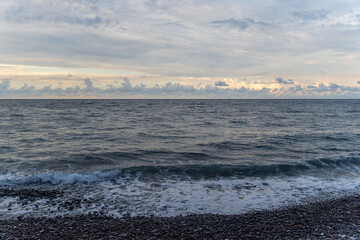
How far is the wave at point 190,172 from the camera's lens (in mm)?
12875

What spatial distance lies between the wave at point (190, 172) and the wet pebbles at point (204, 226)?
15.5ft

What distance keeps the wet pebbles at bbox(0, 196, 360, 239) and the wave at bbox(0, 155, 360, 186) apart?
472cm

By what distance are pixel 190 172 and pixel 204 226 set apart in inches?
261

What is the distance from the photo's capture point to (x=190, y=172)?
14.4 meters

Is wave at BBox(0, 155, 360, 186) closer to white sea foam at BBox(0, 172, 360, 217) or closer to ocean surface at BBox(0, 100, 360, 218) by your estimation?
ocean surface at BBox(0, 100, 360, 218)

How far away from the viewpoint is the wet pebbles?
7.10 metres

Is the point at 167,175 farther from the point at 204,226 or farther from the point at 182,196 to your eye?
the point at 204,226

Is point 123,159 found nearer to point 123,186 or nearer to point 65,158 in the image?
point 65,158

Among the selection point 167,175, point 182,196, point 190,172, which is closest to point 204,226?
point 182,196

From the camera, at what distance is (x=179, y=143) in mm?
22938

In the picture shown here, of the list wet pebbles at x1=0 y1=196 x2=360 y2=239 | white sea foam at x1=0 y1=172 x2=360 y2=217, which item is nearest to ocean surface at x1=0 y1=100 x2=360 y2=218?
white sea foam at x1=0 y1=172 x2=360 y2=217

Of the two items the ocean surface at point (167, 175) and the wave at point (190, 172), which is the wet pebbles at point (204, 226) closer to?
the ocean surface at point (167, 175)

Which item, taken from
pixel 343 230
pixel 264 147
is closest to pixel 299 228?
pixel 343 230

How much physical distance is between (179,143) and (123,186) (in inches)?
443
